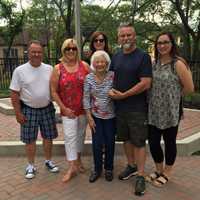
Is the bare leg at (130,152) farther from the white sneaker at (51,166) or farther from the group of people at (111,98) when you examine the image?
the white sneaker at (51,166)

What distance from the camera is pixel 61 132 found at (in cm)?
555

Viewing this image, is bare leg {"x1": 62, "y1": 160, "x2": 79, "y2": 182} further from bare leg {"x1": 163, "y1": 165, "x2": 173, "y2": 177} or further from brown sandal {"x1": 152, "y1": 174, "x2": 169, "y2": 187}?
bare leg {"x1": 163, "y1": 165, "x2": 173, "y2": 177}

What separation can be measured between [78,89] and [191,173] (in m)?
2.00

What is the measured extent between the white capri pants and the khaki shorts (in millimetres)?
525

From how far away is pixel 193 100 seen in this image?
7805 millimetres

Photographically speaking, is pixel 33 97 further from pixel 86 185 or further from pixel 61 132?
pixel 61 132

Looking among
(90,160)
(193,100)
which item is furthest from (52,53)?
(90,160)

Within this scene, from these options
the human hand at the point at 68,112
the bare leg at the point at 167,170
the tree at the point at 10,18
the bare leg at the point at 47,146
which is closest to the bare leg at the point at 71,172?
the bare leg at the point at 47,146

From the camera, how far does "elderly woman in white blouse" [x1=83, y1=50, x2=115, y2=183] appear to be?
349cm

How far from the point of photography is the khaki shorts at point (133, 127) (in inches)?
136

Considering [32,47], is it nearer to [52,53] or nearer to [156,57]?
[156,57]

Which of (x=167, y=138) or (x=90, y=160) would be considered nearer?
(x=167, y=138)

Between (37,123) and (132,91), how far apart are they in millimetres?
1415

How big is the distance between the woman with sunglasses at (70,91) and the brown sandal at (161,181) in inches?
44.6
